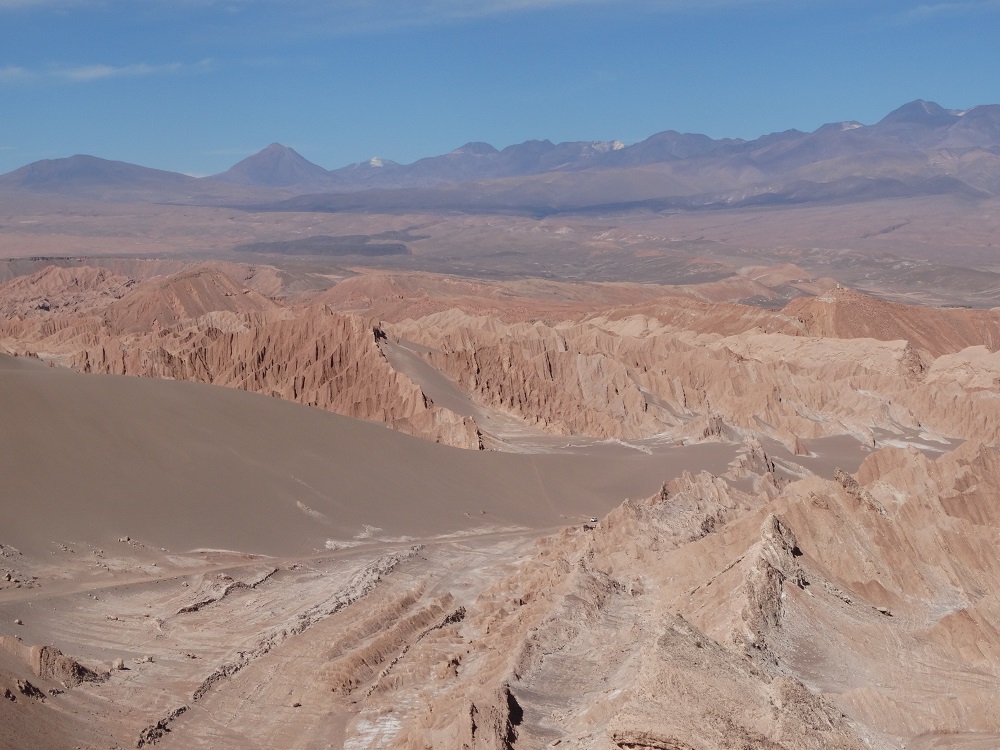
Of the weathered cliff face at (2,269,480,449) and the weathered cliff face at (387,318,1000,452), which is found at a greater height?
the weathered cliff face at (2,269,480,449)

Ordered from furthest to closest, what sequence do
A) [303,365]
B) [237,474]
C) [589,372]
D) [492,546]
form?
[589,372]
[303,365]
[237,474]
[492,546]

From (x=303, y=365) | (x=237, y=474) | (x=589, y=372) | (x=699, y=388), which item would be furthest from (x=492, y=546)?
(x=699, y=388)

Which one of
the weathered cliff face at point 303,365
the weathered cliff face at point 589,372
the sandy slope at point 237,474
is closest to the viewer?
the sandy slope at point 237,474

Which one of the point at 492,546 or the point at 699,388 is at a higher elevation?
the point at 492,546

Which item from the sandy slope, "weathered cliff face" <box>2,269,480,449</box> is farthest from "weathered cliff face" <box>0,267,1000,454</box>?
the sandy slope

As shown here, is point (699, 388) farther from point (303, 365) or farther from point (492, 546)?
point (492, 546)

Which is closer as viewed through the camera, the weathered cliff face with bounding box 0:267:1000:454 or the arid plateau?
the arid plateau

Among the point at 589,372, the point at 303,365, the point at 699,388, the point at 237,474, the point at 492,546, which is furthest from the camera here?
the point at 699,388

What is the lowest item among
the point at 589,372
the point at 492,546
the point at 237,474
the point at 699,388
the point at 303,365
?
the point at 699,388

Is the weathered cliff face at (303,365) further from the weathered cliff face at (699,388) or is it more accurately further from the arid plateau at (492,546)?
the weathered cliff face at (699,388)

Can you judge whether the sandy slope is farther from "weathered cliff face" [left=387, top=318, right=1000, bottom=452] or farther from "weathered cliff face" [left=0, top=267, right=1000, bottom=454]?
"weathered cliff face" [left=387, top=318, right=1000, bottom=452]

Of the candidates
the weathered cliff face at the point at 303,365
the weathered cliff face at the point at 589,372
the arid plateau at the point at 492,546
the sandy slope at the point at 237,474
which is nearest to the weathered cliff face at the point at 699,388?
the weathered cliff face at the point at 589,372

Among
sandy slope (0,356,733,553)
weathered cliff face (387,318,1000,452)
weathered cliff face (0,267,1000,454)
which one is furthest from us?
weathered cliff face (387,318,1000,452)
